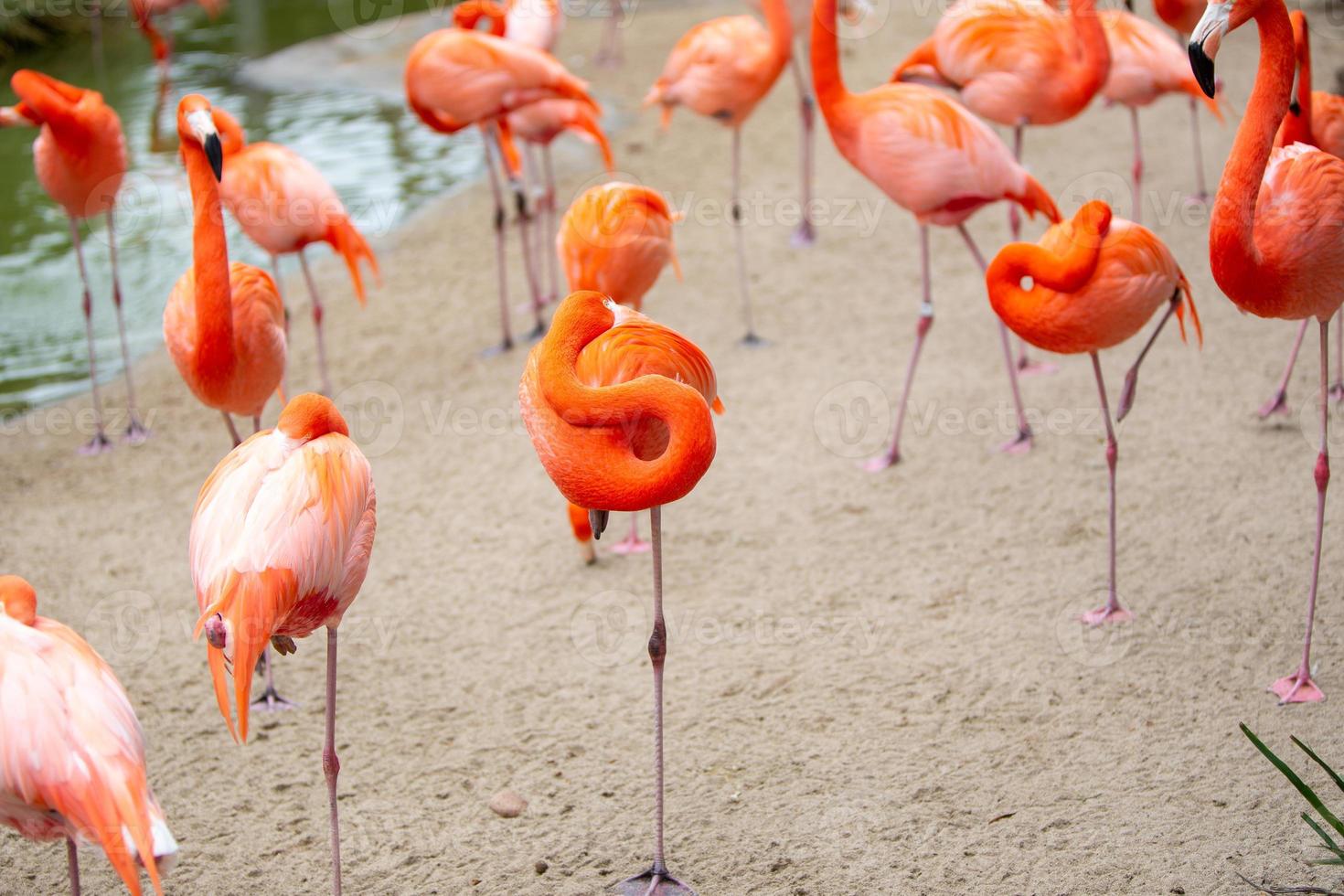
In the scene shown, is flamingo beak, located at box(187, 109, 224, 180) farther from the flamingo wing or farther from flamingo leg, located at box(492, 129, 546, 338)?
flamingo leg, located at box(492, 129, 546, 338)

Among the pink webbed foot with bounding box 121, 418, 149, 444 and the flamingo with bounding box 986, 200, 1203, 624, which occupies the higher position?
the flamingo with bounding box 986, 200, 1203, 624

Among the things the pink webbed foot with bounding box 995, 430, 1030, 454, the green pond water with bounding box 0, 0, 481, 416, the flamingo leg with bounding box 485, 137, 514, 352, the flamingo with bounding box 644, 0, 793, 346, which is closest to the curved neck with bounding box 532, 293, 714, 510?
the pink webbed foot with bounding box 995, 430, 1030, 454

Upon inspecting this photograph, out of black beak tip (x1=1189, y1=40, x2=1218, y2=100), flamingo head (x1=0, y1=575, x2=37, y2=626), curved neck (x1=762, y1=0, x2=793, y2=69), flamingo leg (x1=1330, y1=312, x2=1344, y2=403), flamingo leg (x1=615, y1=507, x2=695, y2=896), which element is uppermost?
black beak tip (x1=1189, y1=40, x2=1218, y2=100)

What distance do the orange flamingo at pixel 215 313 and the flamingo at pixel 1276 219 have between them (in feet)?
8.85

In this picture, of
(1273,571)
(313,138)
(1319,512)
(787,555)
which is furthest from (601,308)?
(313,138)

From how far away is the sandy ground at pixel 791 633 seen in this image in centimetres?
314

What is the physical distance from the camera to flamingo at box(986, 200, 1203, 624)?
3.61 meters

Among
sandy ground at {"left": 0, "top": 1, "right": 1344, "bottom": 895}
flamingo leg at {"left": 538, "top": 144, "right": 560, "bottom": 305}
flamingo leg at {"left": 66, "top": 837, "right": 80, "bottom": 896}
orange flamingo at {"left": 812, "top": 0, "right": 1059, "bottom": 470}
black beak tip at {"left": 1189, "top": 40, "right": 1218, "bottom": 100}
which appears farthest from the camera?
flamingo leg at {"left": 538, "top": 144, "right": 560, "bottom": 305}

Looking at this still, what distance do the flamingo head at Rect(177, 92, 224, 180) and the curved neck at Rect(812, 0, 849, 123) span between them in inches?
89.6

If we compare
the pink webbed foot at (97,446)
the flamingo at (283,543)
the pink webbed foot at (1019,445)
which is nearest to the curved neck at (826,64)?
the pink webbed foot at (1019,445)

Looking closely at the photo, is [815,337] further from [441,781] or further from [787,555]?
[441,781]

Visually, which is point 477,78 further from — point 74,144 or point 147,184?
point 147,184

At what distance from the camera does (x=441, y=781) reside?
3492 millimetres

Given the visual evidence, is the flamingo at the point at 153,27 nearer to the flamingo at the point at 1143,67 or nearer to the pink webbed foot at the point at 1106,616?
the flamingo at the point at 1143,67
